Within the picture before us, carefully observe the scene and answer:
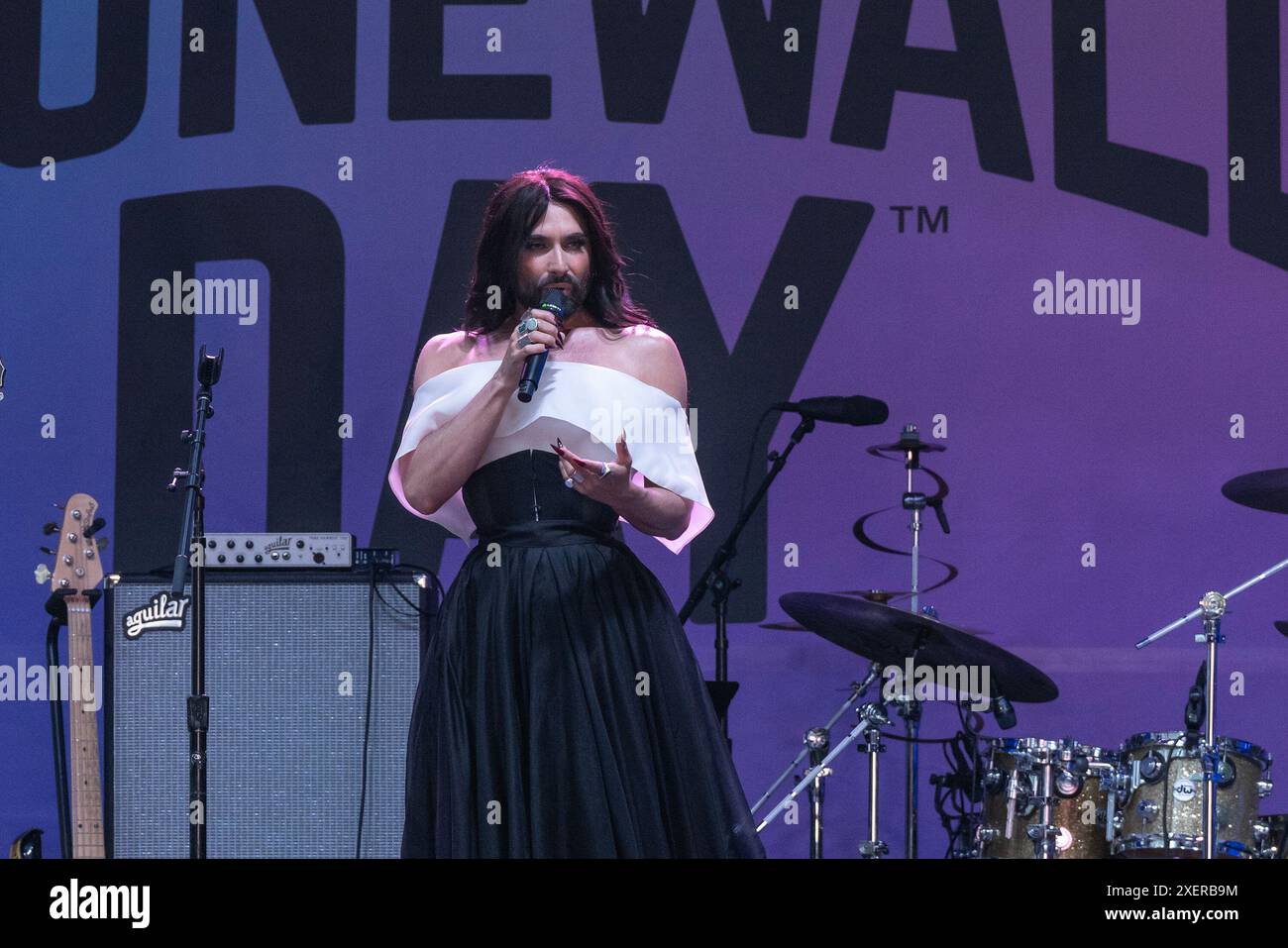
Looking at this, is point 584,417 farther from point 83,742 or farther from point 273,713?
point 83,742

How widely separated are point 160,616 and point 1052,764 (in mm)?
2325

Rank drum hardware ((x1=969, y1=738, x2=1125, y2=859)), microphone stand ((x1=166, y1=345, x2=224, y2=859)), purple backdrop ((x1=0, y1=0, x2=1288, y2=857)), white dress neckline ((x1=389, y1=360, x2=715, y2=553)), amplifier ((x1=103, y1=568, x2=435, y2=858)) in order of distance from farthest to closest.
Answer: purple backdrop ((x1=0, y1=0, x2=1288, y2=857)) → drum hardware ((x1=969, y1=738, x2=1125, y2=859)) → amplifier ((x1=103, y1=568, x2=435, y2=858)) → microphone stand ((x1=166, y1=345, x2=224, y2=859)) → white dress neckline ((x1=389, y1=360, x2=715, y2=553))

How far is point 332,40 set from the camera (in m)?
4.90

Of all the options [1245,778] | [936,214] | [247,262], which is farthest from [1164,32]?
[247,262]

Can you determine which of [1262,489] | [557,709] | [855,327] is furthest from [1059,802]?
[557,709]

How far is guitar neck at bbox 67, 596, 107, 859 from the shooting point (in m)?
3.96

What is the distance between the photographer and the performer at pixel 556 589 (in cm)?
272

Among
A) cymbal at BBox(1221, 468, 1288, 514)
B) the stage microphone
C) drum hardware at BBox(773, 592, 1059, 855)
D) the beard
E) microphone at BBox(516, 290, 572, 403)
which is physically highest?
the beard

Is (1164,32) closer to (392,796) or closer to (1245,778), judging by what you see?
(1245,778)

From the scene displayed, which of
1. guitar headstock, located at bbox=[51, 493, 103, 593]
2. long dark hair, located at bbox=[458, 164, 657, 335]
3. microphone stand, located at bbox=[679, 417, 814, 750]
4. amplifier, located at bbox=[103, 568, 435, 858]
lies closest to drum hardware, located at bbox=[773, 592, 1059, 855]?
microphone stand, located at bbox=[679, 417, 814, 750]

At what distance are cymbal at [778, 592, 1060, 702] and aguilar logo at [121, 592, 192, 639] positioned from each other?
5.00ft

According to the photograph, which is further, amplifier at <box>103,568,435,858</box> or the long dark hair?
amplifier at <box>103,568,435,858</box>

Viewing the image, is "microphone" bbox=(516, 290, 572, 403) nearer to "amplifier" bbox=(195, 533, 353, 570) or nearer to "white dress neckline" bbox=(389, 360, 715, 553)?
"white dress neckline" bbox=(389, 360, 715, 553)

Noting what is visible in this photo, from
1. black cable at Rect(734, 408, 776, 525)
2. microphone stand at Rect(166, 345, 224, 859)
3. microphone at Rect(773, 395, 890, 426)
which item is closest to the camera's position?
microphone stand at Rect(166, 345, 224, 859)
